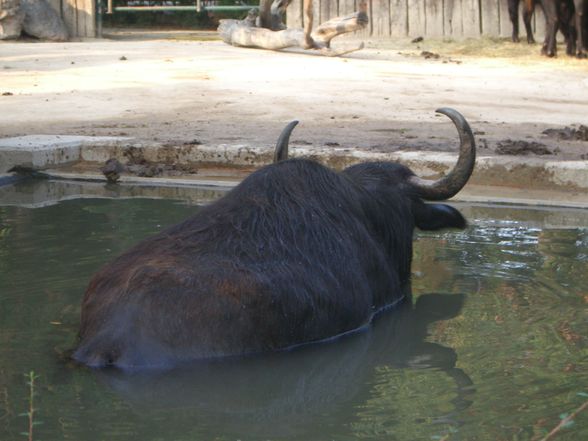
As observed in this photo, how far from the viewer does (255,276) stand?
4.76m

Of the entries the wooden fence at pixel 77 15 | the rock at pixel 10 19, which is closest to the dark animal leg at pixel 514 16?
the wooden fence at pixel 77 15

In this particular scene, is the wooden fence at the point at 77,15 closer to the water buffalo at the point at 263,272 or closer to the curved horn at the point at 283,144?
the curved horn at the point at 283,144

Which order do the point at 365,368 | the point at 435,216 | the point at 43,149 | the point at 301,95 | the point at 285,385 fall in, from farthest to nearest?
the point at 301,95
the point at 43,149
the point at 435,216
the point at 365,368
the point at 285,385

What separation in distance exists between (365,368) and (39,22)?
19.1 m

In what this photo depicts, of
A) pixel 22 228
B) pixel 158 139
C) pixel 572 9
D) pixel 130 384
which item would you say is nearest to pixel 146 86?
pixel 158 139

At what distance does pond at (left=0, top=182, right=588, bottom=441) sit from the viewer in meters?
4.09

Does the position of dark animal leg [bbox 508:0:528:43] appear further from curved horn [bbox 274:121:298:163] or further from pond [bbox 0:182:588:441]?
curved horn [bbox 274:121:298:163]

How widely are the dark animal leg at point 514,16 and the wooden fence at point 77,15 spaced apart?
333 inches

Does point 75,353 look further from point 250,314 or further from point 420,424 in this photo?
point 420,424

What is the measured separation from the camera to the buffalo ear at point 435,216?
6306mm

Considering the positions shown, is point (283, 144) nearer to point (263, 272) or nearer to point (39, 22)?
point (263, 272)

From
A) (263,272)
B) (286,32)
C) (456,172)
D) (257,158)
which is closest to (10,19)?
(286,32)

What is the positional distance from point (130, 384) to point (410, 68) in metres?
13.7

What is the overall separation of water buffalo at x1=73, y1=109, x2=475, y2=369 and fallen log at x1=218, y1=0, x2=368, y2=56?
13.4 meters
